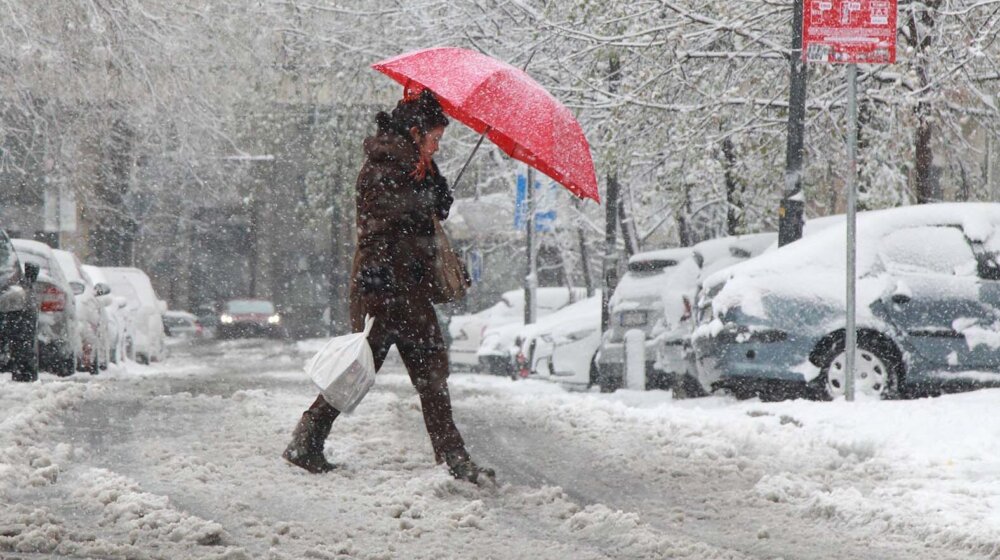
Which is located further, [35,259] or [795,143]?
[35,259]

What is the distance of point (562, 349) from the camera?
18.8 m

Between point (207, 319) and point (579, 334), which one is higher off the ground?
point (579, 334)

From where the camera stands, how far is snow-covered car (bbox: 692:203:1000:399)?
41.2 feet

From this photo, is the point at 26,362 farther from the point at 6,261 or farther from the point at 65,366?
the point at 65,366

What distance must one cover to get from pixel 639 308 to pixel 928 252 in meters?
3.96

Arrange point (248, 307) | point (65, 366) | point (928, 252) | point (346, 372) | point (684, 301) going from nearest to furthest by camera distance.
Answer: point (346, 372) < point (928, 252) < point (684, 301) < point (65, 366) < point (248, 307)

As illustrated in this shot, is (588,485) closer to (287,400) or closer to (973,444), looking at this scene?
(973,444)

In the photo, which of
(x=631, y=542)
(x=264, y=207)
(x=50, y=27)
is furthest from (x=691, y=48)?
(x=264, y=207)

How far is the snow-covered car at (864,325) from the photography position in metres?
12.6

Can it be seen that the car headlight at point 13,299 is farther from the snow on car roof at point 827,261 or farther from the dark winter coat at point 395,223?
the dark winter coat at point 395,223

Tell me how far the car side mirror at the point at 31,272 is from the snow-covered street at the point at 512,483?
244cm

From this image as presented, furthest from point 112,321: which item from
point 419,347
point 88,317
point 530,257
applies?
point 419,347

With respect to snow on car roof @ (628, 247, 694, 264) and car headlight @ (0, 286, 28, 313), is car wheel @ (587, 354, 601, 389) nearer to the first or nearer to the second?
snow on car roof @ (628, 247, 694, 264)

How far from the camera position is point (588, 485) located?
25.6 feet
